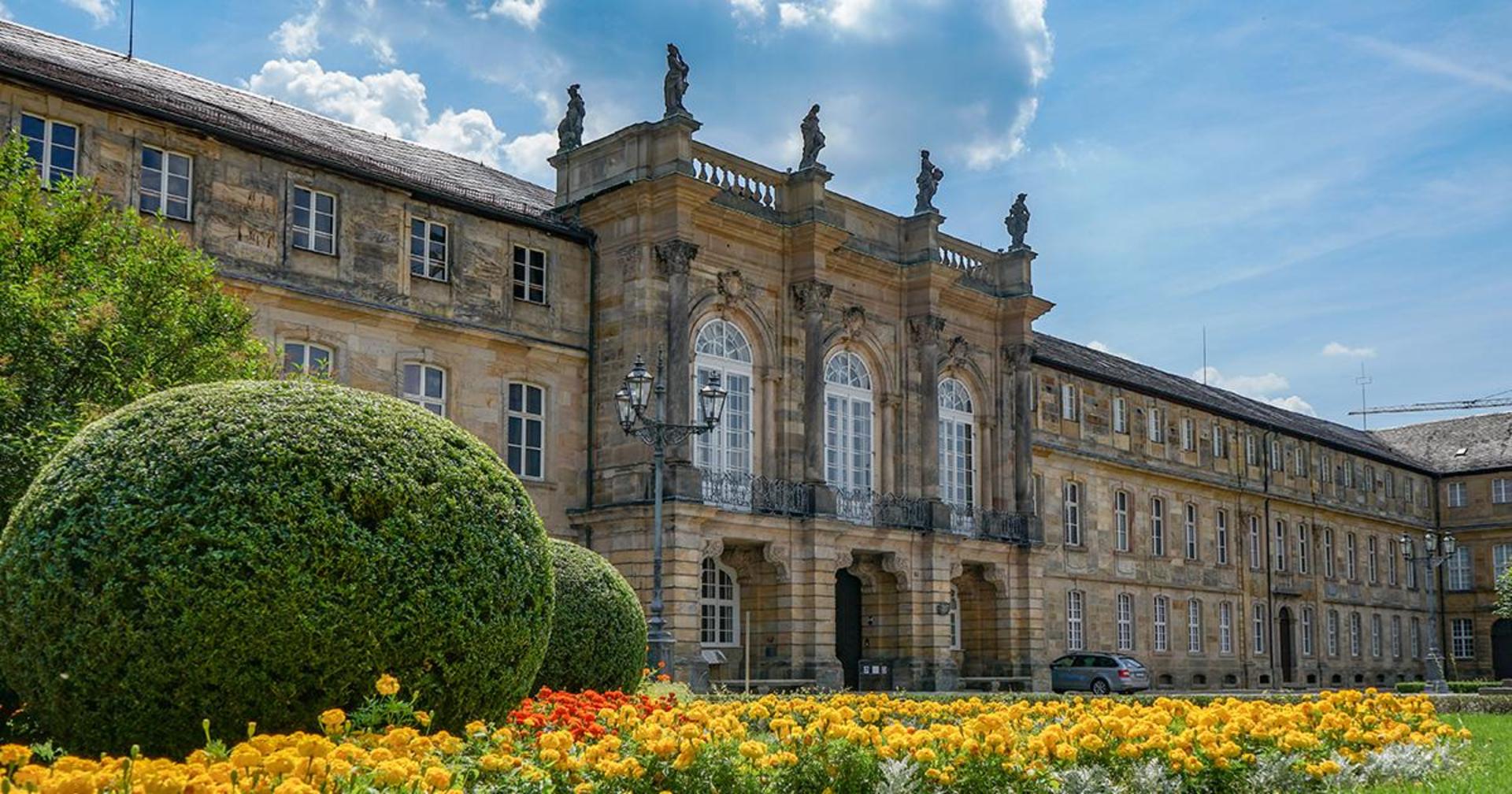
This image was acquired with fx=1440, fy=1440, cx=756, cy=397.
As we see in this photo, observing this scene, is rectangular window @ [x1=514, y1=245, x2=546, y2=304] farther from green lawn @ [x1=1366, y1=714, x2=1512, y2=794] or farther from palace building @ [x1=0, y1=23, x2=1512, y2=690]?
green lawn @ [x1=1366, y1=714, x2=1512, y2=794]

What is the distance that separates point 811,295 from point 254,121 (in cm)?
1196

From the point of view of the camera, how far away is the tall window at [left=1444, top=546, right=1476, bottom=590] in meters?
67.1

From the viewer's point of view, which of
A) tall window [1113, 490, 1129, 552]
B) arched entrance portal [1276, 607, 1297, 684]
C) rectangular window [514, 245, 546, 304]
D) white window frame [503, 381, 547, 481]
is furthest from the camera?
arched entrance portal [1276, 607, 1297, 684]

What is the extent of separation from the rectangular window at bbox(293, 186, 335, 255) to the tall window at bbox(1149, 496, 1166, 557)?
30.5 metres

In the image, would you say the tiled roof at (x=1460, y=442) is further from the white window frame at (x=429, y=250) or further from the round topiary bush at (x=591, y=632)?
the round topiary bush at (x=591, y=632)

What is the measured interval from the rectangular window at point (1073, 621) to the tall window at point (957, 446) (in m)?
8.07

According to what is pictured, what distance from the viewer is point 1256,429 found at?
2132 inches

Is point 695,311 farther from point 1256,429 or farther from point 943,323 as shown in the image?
point 1256,429

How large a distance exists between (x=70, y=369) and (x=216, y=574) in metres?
6.95

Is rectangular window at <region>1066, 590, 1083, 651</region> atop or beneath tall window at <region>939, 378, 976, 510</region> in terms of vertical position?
beneath

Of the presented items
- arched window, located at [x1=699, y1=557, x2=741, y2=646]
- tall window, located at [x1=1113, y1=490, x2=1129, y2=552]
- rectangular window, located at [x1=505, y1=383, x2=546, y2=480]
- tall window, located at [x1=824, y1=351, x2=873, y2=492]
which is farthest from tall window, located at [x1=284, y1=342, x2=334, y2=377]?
tall window, located at [x1=1113, y1=490, x2=1129, y2=552]

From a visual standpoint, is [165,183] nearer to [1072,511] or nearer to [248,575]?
[248,575]

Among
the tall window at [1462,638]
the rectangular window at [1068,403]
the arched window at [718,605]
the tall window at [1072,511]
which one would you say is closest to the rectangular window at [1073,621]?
the tall window at [1072,511]

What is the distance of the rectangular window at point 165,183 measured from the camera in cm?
2305
